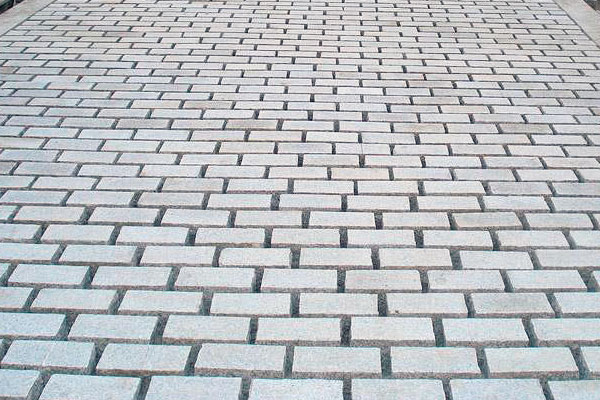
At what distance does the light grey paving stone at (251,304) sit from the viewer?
8.08 feet

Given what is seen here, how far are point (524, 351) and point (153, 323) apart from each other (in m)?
1.29

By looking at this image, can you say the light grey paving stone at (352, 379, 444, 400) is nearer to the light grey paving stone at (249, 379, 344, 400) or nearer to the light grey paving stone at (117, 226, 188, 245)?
the light grey paving stone at (249, 379, 344, 400)

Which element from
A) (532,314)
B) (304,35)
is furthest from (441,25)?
(532,314)

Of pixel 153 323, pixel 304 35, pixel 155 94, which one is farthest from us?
pixel 304 35

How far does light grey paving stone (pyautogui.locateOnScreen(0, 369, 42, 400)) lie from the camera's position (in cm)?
210

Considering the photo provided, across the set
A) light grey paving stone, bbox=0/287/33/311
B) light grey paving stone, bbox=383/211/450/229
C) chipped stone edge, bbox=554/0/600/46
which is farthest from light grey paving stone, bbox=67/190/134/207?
chipped stone edge, bbox=554/0/600/46

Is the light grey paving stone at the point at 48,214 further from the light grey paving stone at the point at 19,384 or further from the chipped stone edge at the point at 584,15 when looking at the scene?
the chipped stone edge at the point at 584,15

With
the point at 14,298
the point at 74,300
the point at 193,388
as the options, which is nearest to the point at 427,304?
the point at 193,388

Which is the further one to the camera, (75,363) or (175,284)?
(175,284)

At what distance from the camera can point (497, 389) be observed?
84.3 inches

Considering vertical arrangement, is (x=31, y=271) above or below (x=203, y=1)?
above

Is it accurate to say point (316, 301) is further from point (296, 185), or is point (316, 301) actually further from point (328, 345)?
point (296, 185)

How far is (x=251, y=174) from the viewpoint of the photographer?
11.2 feet

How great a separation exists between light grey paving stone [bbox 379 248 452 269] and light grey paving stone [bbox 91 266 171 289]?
882 mm
